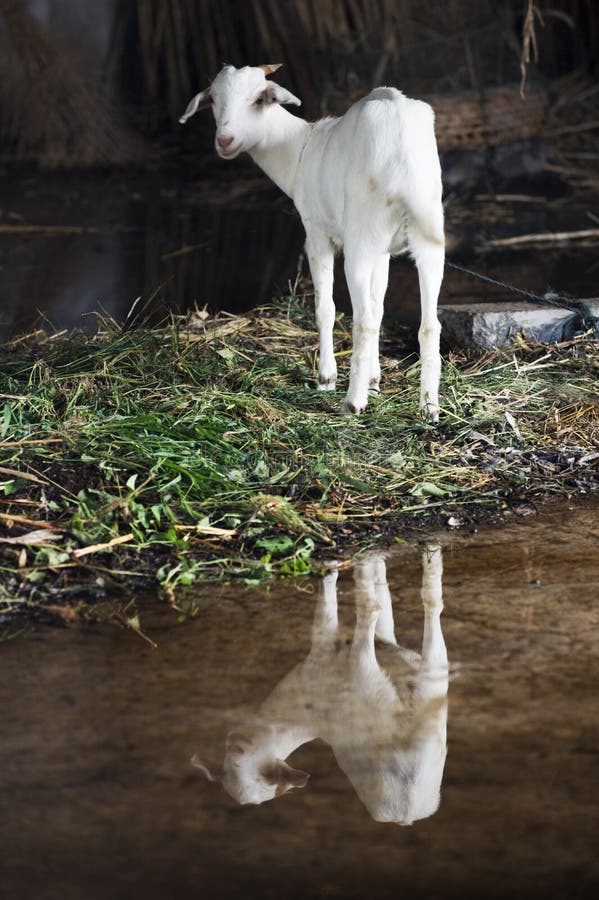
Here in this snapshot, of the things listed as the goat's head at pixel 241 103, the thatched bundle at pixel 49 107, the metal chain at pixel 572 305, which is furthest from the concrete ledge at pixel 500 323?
the thatched bundle at pixel 49 107

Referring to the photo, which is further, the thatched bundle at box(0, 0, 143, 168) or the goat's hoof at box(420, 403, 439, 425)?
the thatched bundle at box(0, 0, 143, 168)

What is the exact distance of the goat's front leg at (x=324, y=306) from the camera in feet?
Result: 16.9

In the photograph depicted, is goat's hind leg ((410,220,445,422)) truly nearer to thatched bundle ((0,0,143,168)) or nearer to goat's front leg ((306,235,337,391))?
goat's front leg ((306,235,337,391))

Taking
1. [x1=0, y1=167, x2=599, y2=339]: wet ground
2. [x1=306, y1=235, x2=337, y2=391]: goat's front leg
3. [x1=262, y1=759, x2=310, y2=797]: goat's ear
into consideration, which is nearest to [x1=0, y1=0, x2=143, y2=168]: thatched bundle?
[x1=0, y1=167, x2=599, y2=339]: wet ground

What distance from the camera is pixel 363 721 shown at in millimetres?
2846

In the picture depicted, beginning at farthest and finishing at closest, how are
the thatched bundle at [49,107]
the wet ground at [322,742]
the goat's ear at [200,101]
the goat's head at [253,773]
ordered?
the thatched bundle at [49,107], the goat's ear at [200,101], the goat's head at [253,773], the wet ground at [322,742]

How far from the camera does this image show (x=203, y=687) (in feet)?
9.86

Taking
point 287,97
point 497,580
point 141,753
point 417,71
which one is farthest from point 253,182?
point 141,753

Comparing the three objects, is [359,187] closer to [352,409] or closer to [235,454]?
[352,409]

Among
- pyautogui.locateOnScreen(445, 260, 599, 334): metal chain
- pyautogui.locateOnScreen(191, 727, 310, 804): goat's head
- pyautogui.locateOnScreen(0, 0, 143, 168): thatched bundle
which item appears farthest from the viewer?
pyautogui.locateOnScreen(0, 0, 143, 168): thatched bundle

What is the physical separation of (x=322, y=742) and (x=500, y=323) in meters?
3.30

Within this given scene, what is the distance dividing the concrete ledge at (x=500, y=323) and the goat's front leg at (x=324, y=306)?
2.72 feet

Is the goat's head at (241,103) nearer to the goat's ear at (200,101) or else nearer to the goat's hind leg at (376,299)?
the goat's ear at (200,101)

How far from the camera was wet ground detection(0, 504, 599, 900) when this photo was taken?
7.54 feet
